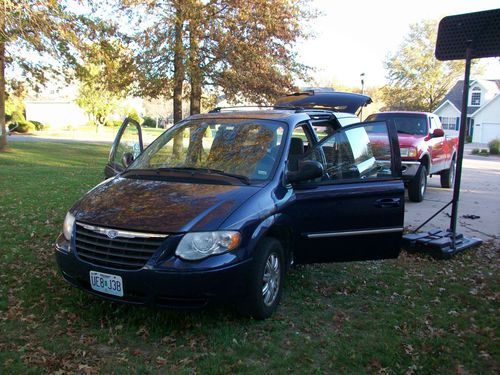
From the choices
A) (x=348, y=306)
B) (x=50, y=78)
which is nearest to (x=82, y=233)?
(x=348, y=306)

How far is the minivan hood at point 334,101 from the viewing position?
27.2ft

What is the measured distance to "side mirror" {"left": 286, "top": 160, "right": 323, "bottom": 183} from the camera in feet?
14.1

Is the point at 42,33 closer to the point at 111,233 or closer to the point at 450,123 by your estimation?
the point at 111,233

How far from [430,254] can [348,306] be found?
227cm

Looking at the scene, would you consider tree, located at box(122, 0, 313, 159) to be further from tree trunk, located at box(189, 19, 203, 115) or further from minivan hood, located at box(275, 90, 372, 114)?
minivan hood, located at box(275, 90, 372, 114)

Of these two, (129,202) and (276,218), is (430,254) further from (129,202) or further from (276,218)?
(129,202)

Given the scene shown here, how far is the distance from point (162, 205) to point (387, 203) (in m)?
2.30

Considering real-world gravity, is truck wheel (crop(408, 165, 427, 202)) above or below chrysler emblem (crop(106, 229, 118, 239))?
Result: below

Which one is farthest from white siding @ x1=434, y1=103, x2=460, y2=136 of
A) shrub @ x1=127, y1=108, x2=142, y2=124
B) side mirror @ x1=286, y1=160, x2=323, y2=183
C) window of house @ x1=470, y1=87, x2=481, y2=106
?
side mirror @ x1=286, y1=160, x2=323, y2=183

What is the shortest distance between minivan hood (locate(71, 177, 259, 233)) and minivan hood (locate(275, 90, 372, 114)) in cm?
448

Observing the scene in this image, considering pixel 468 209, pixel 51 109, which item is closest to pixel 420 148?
pixel 468 209

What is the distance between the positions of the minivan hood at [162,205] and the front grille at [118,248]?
60 millimetres

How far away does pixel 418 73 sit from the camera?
50.8m

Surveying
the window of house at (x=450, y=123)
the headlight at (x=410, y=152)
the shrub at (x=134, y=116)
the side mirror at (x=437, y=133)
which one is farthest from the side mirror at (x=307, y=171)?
the window of house at (x=450, y=123)
